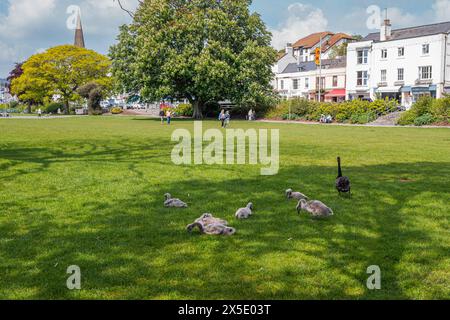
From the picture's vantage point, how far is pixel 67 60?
83.6m

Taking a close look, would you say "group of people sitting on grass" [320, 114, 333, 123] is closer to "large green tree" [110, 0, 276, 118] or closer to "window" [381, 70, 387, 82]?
"large green tree" [110, 0, 276, 118]

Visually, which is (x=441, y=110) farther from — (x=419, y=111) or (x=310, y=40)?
(x=310, y=40)

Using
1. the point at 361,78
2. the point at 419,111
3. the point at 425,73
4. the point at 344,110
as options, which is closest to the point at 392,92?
the point at 425,73

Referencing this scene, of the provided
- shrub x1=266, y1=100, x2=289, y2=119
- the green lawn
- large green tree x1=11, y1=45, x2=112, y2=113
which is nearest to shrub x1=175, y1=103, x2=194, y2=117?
shrub x1=266, y1=100, x2=289, y2=119

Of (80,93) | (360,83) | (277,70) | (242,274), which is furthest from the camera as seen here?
(277,70)

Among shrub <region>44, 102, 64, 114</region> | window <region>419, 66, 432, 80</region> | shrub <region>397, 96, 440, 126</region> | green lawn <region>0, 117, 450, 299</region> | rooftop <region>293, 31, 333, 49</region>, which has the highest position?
rooftop <region>293, 31, 333, 49</region>

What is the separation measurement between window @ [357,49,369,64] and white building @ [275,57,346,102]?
19.9 ft

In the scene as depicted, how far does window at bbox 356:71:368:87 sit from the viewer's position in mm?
70000

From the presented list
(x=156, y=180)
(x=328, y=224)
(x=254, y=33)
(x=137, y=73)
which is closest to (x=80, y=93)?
(x=137, y=73)

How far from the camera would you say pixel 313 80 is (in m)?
82.0

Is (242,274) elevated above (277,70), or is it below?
below

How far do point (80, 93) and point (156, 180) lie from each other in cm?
7290

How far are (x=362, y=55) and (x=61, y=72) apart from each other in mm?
52668
